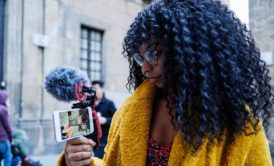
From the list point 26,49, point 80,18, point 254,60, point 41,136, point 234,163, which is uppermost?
point 80,18

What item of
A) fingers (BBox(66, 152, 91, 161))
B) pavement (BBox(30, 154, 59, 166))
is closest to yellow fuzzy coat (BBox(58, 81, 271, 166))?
fingers (BBox(66, 152, 91, 161))

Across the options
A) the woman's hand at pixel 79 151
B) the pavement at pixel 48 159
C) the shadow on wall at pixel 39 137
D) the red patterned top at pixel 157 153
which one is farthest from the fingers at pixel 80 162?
the shadow on wall at pixel 39 137

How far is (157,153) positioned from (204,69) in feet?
1.28

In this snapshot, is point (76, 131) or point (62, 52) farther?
point (62, 52)

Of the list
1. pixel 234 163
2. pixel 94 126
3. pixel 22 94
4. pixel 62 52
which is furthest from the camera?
pixel 62 52

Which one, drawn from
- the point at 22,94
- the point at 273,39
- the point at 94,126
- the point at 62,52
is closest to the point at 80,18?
the point at 62,52

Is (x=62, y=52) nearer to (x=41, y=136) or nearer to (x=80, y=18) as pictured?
(x=80, y=18)

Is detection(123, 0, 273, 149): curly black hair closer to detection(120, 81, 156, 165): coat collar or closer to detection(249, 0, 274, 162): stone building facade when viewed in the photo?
detection(120, 81, 156, 165): coat collar

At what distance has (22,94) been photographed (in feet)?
29.3

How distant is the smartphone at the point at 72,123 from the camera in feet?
4.79

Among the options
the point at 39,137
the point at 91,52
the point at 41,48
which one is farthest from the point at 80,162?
the point at 91,52

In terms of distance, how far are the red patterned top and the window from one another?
30.8 feet

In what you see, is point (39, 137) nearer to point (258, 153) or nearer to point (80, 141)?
point (80, 141)

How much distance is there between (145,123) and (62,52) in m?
8.76
